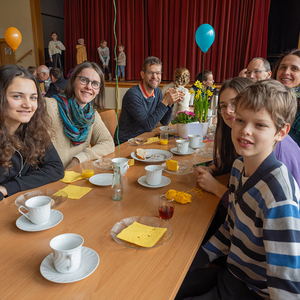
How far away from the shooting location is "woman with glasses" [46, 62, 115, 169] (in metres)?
1.82

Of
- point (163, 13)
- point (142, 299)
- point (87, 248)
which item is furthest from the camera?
point (163, 13)

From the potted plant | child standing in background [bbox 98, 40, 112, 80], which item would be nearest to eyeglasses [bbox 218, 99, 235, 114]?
the potted plant

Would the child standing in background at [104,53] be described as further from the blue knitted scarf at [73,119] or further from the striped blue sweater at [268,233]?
the striped blue sweater at [268,233]

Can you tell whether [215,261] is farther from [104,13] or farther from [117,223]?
[104,13]

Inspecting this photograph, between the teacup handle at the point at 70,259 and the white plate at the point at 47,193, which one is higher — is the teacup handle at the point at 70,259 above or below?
above

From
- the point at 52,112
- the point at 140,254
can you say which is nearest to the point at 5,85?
the point at 52,112

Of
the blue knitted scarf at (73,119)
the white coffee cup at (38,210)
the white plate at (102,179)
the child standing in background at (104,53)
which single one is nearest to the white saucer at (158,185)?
the white plate at (102,179)

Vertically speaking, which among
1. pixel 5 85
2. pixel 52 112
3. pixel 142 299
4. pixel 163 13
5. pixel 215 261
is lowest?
pixel 215 261

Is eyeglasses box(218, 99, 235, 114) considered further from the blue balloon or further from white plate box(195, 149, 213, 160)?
the blue balloon

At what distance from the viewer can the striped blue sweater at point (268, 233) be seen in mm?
745

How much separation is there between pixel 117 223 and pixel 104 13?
29.0 ft

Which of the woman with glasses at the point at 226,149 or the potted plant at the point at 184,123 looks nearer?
the woman with glasses at the point at 226,149

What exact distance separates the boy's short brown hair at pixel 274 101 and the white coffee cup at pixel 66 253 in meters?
0.72

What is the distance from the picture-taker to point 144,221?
0.95 metres
